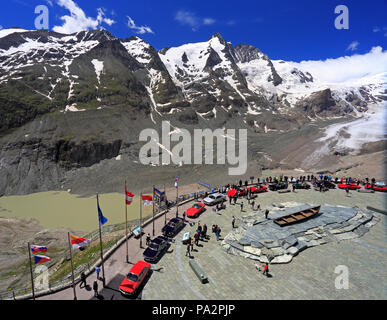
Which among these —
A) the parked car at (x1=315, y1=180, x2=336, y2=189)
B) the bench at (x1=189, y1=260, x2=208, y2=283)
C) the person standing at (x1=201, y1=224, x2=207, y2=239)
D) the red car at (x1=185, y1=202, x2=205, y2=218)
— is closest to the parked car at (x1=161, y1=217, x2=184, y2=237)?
the red car at (x1=185, y1=202, x2=205, y2=218)

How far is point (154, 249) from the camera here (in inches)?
684

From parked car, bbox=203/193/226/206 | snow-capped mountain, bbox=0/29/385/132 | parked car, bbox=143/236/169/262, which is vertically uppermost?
snow-capped mountain, bbox=0/29/385/132

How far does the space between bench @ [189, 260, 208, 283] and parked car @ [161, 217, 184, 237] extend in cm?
472

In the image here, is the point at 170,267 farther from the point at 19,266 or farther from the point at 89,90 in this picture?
the point at 89,90

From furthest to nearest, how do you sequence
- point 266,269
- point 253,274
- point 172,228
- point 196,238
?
point 172,228 < point 196,238 < point 253,274 < point 266,269

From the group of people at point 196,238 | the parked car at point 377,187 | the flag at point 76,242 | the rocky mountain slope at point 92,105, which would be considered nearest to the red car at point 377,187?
the parked car at point 377,187

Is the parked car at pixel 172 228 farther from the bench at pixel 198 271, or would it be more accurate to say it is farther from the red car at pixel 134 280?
the red car at pixel 134 280

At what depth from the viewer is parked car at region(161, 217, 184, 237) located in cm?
2074

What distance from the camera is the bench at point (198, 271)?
14.7 meters

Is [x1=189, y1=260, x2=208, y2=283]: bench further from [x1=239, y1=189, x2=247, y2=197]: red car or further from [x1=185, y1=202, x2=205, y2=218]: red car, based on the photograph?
[x1=239, y1=189, x2=247, y2=197]: red car

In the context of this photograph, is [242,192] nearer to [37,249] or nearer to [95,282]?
[95,282]
